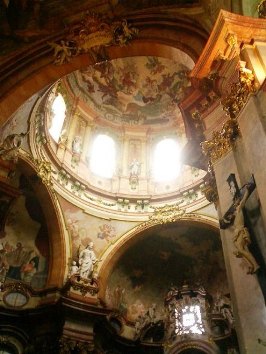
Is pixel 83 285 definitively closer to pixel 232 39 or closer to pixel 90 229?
pixel 90 229

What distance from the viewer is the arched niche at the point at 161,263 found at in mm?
14719

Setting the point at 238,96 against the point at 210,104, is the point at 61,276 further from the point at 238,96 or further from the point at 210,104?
the point at 238,96

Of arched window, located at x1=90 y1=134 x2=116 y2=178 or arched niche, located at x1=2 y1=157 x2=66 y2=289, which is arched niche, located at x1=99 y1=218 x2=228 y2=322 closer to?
arched niche, located at x1=2 y1=157 x2=66 y2=289

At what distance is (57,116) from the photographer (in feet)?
52.8

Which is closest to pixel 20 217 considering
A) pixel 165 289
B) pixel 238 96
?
pixel 165 289

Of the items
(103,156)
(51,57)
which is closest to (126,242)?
(103,156)

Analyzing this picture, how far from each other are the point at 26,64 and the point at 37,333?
25.6 feet

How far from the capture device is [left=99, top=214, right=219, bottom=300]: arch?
14.0m

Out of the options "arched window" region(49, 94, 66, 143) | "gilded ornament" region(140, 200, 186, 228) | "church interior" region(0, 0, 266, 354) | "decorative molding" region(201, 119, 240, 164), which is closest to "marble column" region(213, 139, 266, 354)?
"church interior" region(0, 0, 266, 354)

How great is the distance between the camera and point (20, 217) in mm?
14344

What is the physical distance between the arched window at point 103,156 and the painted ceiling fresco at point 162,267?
3.46 meters

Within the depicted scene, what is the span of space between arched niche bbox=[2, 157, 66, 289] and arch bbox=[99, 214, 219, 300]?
4.70 feet

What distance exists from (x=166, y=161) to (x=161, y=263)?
4.40m

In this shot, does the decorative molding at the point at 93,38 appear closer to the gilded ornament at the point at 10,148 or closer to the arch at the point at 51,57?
the arch at the point at 51,57
